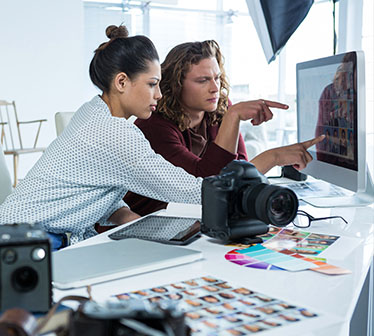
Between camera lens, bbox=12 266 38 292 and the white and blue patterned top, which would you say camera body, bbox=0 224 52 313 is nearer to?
camera lens, bbox=12 266 38 292

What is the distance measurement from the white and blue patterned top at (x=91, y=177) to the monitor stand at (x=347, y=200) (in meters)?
0.39

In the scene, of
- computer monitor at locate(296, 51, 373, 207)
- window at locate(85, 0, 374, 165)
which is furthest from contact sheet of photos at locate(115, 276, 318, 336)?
window at locate(85, 0, 374, 165)

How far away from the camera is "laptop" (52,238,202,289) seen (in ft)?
2.53

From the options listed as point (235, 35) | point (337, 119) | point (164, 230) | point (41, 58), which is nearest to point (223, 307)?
point (164, 230)

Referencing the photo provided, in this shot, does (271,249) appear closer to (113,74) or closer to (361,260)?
(361,260)

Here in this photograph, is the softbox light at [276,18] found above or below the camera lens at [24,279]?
above

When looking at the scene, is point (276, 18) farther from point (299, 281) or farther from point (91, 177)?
point (299, 281)

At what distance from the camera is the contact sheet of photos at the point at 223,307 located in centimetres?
60

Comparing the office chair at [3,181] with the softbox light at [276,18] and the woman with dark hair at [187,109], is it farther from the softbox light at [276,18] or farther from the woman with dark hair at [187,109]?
the softbox light at [276,18]

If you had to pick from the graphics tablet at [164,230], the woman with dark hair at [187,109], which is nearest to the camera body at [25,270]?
the graphics tablet at [164,230]

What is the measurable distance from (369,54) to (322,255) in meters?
2.52

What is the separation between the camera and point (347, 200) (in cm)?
145

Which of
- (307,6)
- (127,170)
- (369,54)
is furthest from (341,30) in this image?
(127,170)

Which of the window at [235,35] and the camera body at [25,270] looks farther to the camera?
the window at [235,35]
